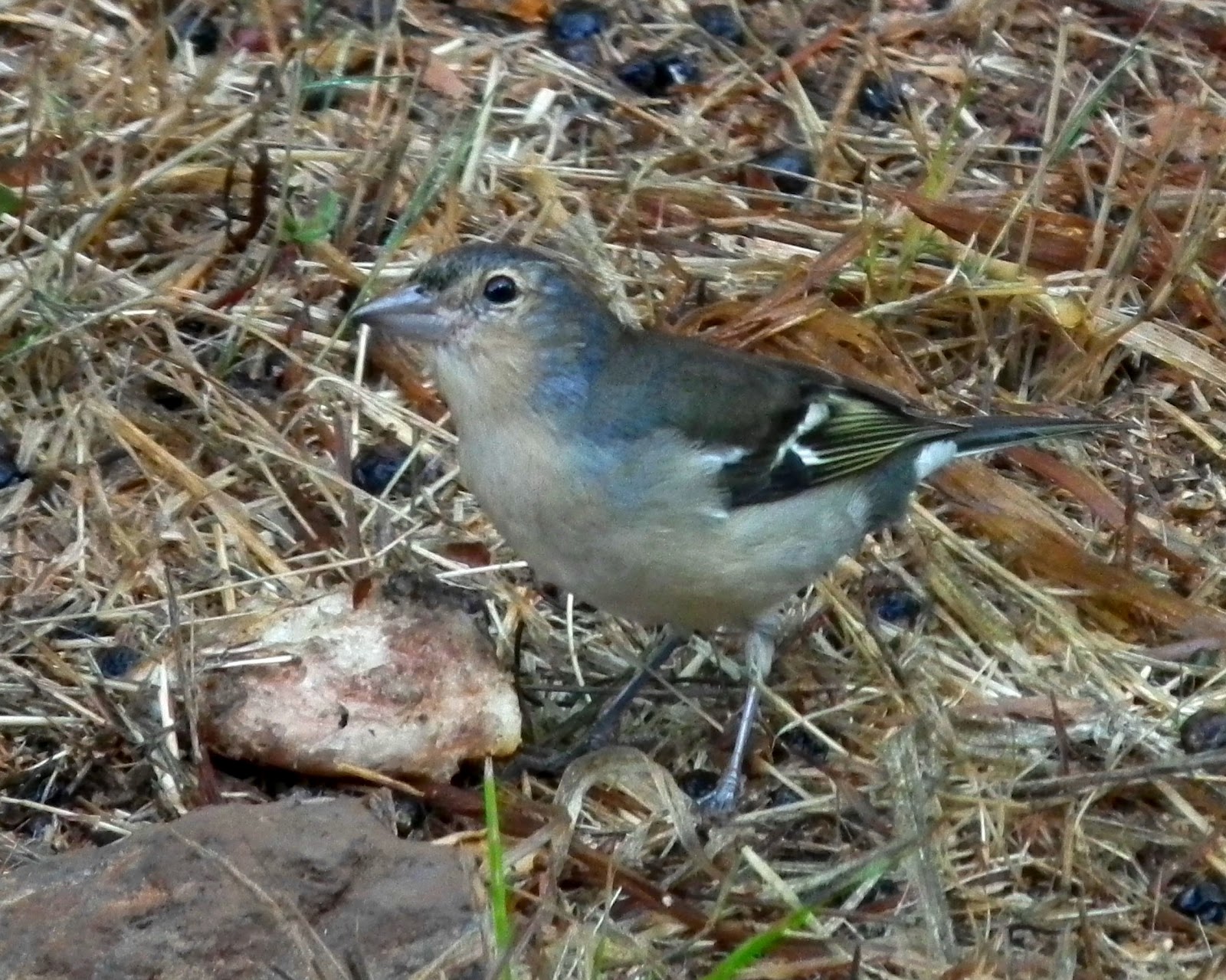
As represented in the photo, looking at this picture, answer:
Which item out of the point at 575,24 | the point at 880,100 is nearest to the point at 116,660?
the point at 575,24

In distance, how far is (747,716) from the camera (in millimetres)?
4422

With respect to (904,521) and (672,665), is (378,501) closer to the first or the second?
(672,665)

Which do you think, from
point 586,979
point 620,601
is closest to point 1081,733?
point 620,601

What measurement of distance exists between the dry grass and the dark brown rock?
22cm

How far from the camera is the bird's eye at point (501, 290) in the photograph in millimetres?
4238

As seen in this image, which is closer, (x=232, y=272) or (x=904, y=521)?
(x=904, y=521)

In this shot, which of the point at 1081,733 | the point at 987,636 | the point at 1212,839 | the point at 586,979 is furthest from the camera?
the point at 987,636

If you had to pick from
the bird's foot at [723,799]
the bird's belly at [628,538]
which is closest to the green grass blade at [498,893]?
the bird's belly at [628,538]

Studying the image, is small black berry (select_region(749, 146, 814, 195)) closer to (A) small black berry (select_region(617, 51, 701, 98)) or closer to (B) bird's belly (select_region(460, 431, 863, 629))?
(A) small black berry (select_region(617, 51, 701, 98))

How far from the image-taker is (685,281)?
18.5 ft

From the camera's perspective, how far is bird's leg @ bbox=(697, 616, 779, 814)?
169 inches

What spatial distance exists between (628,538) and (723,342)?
1467mm

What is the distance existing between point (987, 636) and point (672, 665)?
762mm

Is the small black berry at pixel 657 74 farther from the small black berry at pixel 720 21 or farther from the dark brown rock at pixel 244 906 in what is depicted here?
the dark brown rock at pixel 244 906
